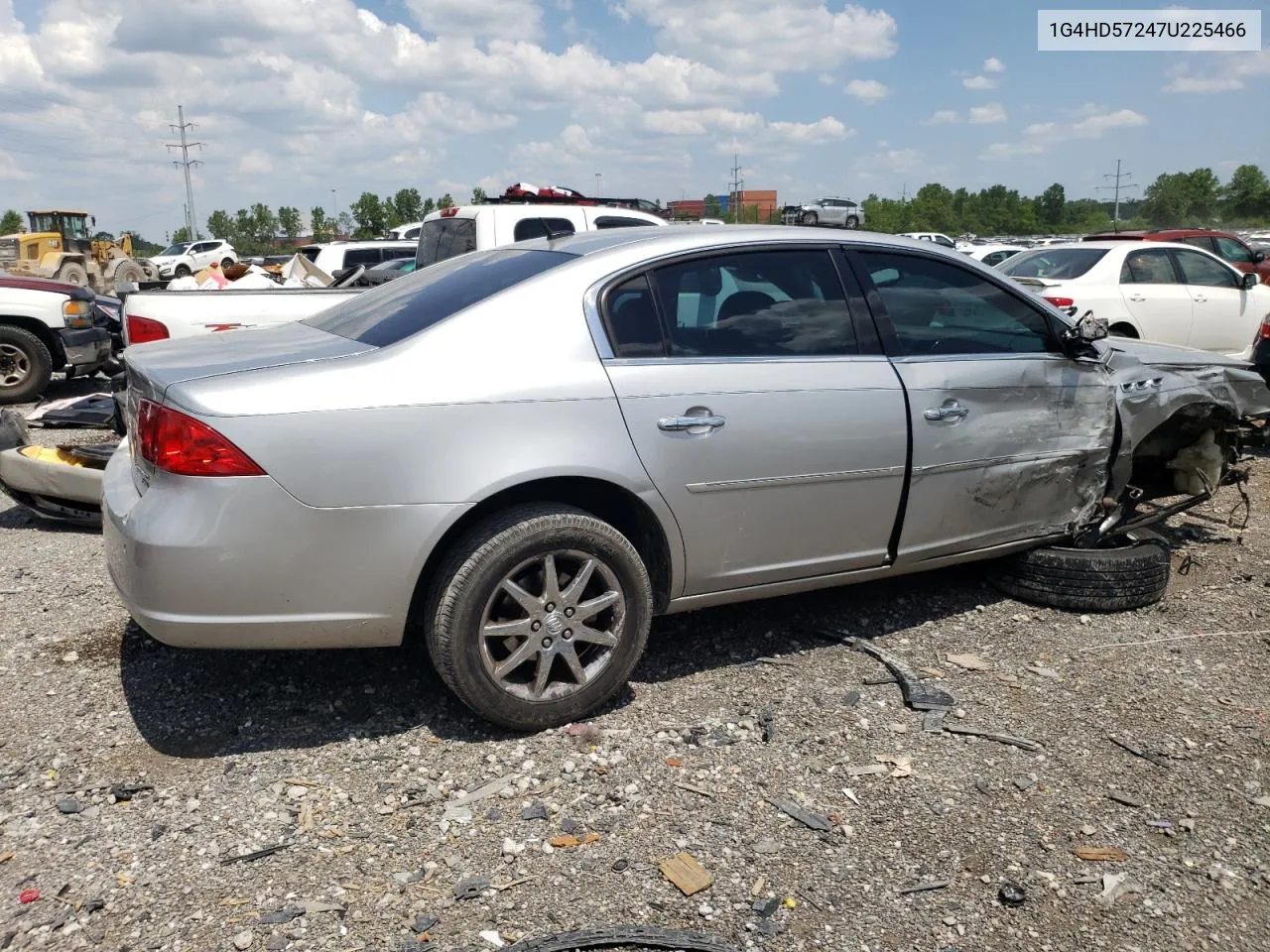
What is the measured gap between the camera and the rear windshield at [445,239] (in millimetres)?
8297

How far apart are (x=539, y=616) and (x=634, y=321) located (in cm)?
107

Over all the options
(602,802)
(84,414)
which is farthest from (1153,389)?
(84,414)

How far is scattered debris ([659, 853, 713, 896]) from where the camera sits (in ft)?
9.03

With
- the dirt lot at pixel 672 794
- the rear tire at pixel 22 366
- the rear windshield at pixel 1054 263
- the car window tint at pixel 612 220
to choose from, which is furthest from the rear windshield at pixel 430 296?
the rear tire at pixel 22 366

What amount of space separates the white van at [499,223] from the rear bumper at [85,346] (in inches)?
171

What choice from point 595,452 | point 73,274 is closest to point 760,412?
point 595,452

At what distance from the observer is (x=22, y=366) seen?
10773 millimetres

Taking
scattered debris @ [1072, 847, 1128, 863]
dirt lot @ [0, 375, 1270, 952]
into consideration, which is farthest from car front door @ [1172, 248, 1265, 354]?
scattered debris @ [1072, 847, 1128, 863]

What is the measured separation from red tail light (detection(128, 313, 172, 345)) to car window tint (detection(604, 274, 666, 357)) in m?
4.19

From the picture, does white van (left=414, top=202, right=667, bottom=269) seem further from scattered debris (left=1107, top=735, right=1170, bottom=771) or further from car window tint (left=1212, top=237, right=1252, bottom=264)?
car window tint (left=1212, top=237, right=1252, bottom=264)

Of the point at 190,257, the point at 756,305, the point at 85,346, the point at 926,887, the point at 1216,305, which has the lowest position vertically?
the point at 926,887

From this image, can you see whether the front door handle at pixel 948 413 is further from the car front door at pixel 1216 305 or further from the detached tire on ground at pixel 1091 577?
the car front door at pixel 1216 305

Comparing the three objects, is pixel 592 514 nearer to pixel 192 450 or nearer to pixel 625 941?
pixel 192 450

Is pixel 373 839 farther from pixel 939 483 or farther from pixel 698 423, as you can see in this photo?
pixel 939 483
